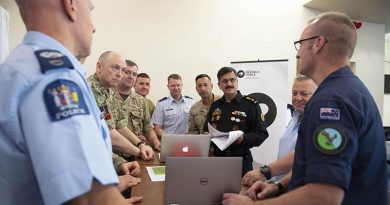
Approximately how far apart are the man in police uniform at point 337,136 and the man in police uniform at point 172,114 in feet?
9.98

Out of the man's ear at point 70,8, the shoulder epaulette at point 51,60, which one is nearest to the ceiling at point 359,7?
the man's ear at point 70,8

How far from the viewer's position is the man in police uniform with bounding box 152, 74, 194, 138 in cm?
415

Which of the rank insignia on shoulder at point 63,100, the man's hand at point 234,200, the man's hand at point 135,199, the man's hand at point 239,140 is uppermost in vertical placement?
the rank insignia on shoulder at point 63,100

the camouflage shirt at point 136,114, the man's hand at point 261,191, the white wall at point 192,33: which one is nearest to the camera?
the man's hand at point 261,191

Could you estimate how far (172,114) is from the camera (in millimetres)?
4152

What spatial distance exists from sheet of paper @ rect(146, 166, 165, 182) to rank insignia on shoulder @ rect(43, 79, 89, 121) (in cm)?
122

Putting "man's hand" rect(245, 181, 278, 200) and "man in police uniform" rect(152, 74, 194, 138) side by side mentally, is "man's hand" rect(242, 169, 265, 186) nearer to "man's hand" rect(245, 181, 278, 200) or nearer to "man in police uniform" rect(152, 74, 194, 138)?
"man's hand" rect(245, 181, 278, 200)

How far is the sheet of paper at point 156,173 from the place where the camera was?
1732 millimetres

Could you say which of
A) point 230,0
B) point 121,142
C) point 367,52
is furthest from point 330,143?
point 367,52

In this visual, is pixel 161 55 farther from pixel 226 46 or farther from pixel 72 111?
pixel 72 111

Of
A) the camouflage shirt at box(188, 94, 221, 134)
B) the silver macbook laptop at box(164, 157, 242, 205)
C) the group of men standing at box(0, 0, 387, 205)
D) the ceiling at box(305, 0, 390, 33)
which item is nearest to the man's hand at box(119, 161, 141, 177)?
the group of men standing at box(0, 0, 387, 205)

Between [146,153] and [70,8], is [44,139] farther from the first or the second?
[146,153]

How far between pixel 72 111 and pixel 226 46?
15.4 feet

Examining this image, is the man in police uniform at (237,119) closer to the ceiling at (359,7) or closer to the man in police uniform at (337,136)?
the man in police uniform at (337,136)
